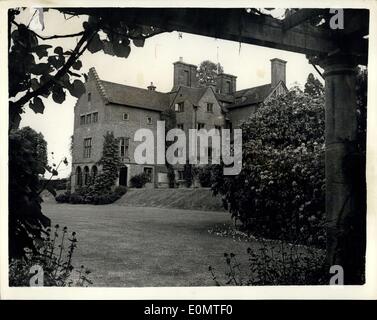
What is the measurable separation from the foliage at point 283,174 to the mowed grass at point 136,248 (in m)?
0.64

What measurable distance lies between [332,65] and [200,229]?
2.82 metres

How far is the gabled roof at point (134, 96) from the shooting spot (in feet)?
11.5

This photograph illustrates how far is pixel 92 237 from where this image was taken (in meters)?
3.89

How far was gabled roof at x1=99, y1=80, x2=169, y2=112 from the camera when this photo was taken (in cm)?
350

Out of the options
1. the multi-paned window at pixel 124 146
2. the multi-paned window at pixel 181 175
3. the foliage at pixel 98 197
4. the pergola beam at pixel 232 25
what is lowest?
the foliage at pixel 98 197

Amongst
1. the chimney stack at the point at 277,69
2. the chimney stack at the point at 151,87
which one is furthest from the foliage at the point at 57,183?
the chimney stack at the point at 277,69

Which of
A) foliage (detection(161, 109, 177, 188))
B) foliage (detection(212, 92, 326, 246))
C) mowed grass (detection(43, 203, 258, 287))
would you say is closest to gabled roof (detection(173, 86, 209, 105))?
foliage (detection(161, 109, 177, 188))

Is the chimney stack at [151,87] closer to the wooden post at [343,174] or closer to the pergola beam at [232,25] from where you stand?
the pergola beam at [232,25]

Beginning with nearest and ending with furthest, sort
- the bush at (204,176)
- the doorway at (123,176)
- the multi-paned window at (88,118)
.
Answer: the multi-paned window at (88,118) < the doorway at (123,176) < the bush at (204,176)

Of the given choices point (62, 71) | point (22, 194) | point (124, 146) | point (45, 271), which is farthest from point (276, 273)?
point (62, 71)

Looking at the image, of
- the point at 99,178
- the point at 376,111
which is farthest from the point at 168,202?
the point at 376,111

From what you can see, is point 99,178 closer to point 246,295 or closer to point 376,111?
point 246,295

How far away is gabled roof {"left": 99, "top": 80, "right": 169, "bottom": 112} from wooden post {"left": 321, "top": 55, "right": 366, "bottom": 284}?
167 centimetres

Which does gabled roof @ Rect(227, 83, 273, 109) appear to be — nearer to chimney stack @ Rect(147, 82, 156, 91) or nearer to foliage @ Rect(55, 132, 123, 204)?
chimney stack @ Rect(147, 82, 156, 91)
